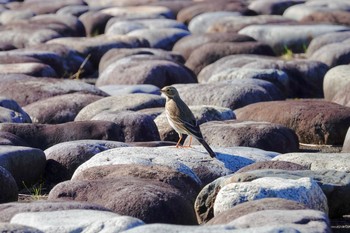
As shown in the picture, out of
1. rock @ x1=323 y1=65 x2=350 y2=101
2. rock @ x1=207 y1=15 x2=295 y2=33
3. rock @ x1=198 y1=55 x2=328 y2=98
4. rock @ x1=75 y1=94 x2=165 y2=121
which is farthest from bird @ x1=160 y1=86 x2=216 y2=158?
rock @ x1=207 y1=15 x2=295 y2=33

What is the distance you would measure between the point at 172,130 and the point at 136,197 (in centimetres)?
397

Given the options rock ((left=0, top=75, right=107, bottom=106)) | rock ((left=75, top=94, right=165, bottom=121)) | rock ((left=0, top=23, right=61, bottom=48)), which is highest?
rock ((left=75, top=94, right=165, bottom=121))

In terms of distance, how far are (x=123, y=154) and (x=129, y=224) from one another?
2.44 metres

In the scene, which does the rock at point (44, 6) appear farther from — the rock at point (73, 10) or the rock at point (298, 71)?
the rock at point (298, 71)

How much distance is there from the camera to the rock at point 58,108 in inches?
435

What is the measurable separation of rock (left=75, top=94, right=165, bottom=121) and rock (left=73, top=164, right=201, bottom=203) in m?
3.30

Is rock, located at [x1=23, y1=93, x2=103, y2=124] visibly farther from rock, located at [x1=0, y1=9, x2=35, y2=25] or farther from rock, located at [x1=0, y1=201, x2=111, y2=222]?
rock, located at [x1=0, y1=9, x2=35, y2=25]

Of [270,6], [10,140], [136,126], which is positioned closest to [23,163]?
[10,140]

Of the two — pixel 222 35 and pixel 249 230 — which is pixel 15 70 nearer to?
pixel 222 35

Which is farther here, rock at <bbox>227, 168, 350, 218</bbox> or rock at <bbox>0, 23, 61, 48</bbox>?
rock at <bbox>0, 23, 61, 48</bbox>

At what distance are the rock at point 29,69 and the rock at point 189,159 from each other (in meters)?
5.75

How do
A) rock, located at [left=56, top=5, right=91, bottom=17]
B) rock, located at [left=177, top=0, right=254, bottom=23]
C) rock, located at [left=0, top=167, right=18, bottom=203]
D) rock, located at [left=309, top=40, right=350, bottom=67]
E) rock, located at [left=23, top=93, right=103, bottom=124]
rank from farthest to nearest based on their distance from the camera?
rock, located at [left=56, top=5, right=91, bottom=17], rock, located at [left=177, top=0, right=254, bottom=23], rock, located at [left=309, top=40, right=350, bottom=67], rock, located at [left=23, top=93, right=103, bottom=124], rock, located at [left=0, top=167, right=18, bottom=203]

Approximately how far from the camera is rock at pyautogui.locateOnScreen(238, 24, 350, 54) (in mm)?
17688

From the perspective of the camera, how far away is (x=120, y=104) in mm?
10781
